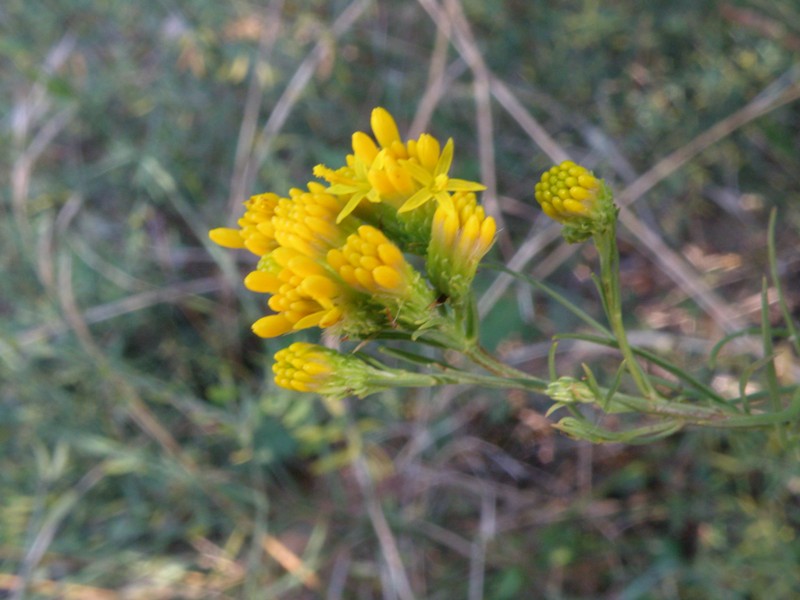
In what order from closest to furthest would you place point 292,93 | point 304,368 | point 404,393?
point 304,368, point 292,93, point 404,393

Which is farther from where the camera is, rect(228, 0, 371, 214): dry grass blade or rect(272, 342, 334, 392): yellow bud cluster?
rect(228, 0, 371, 214): dry grass blade

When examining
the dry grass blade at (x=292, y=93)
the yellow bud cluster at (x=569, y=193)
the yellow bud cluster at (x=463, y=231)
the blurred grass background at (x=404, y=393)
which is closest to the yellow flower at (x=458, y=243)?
the yellow bud cluster at (x=463, y=231)

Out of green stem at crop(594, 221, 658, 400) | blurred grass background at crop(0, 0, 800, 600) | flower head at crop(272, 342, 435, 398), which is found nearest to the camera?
green stem at crop(594, 221, 658, 400)

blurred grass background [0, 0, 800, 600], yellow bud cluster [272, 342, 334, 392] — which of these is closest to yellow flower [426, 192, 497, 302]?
yellow bud cluster [272, 342, 334, 392]

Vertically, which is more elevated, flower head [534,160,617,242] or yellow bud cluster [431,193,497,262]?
flower head [534,160,617,242]

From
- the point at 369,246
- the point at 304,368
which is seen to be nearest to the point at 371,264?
the point at 369,246

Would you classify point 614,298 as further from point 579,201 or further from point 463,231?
point 463,231

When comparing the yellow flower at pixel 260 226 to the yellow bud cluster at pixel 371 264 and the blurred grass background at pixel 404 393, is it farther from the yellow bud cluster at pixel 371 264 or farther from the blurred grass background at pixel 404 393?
the blurred grass background at pixel 404 393

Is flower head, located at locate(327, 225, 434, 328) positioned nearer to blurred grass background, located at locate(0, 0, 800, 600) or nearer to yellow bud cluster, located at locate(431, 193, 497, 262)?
yellow bud cluster, located at locate(431, 193, 497, 262)
